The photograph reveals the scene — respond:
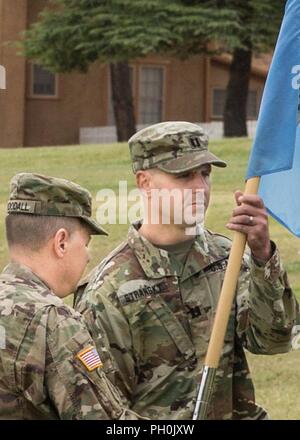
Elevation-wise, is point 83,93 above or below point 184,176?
below

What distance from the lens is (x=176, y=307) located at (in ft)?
15.5

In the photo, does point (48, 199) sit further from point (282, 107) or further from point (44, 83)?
point (44, 83)

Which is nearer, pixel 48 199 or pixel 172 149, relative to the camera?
pixel 48 199

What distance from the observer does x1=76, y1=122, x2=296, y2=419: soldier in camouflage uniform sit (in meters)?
4.63

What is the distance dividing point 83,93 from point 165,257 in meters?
31.3

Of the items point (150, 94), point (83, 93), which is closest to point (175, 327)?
point (83, 93)

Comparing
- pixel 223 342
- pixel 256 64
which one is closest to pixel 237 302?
pixel 223 342

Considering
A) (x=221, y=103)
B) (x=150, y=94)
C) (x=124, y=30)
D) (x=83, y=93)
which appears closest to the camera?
(x=124, y=30)

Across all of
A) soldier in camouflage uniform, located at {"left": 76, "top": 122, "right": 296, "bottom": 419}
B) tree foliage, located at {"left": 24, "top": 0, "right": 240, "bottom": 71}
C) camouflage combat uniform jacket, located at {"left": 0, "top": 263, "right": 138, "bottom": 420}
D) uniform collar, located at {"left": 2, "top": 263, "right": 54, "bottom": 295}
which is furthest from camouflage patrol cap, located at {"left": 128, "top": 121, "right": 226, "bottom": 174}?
tree foliage, located at {"left": 24, "top": 0, "right": 240, "bottom": 71}

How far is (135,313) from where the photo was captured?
4.70 m

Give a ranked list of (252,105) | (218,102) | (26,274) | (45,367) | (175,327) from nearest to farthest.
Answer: (45,367)
(26,274)
(175,327)
(218,102)
(252,105)

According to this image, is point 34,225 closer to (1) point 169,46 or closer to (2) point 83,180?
(2) point 83,180

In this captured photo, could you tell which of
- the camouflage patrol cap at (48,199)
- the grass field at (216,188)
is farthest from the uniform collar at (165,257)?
the grass field at (216,188)

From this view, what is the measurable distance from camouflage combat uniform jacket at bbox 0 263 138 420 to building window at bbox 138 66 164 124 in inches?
1332
